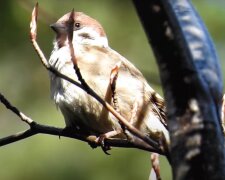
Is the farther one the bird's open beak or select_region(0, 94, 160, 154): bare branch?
the bird's open beak

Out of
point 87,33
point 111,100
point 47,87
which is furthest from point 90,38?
point 47,87

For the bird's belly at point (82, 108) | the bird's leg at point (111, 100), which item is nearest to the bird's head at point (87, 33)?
the bird's belly at point (82, 108)

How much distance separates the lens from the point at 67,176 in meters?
7.68

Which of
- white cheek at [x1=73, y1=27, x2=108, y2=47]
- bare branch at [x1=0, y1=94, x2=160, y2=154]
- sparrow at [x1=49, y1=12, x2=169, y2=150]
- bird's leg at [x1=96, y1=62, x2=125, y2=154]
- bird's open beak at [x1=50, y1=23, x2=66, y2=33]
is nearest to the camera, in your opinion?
bird's leg at [x1=96, y1=62, x2=125, y2=154]

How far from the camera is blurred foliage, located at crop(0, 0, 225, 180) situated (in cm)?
757

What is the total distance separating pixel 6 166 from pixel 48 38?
5.41 feet

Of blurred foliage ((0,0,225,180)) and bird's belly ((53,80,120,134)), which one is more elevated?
bird's belly ((53,80,120,134))

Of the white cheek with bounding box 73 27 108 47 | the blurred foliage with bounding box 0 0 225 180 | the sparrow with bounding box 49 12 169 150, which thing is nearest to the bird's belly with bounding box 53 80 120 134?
the sparrow with bounding box 49 12 169 150

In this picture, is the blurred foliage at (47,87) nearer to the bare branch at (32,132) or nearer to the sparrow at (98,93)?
the sparrow at (98,93)

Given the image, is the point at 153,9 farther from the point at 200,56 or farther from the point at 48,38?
the point at 48,38

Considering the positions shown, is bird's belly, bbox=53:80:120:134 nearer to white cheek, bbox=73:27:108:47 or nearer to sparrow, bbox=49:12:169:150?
sparrow, bbox=49:12:169:150

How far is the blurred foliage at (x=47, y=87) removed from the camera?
7.57 metres

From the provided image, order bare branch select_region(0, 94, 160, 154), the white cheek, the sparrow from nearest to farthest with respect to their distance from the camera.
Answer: bare branch select_region(0, 94, 160, 154) → the sparrow → the white cheek

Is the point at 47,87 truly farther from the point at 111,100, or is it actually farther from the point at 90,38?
the point at 111,100
